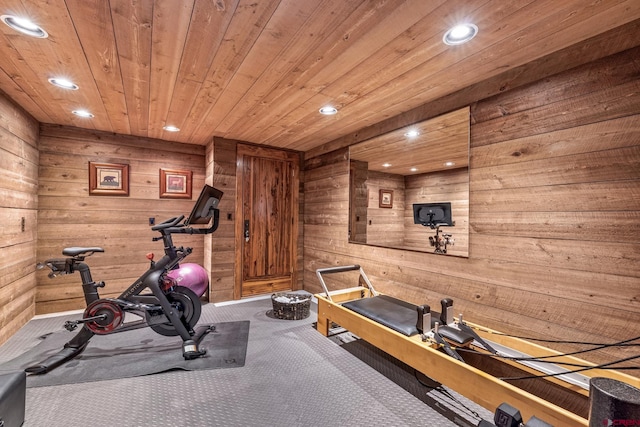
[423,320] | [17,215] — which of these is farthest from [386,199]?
[17,215]

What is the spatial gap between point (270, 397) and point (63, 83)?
9.98ft

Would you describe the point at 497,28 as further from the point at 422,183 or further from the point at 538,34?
the point at 422,183

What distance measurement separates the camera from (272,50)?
182 centimetres

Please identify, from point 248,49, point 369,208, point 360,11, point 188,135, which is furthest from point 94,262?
point 360,11

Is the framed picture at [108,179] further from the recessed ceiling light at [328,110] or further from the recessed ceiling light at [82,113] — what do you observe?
the recessed ceiling light at [328,110]

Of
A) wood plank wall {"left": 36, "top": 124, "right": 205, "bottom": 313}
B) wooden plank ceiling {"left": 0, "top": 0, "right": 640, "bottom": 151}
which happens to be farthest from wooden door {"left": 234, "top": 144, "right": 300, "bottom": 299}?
wooden plank ceiling {"left": 0, "top": 0, "right": 640, "bottom": 151}

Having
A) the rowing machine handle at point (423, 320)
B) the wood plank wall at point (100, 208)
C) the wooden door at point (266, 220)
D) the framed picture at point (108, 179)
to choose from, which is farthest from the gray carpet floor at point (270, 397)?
the framed picture at point (108, 179)

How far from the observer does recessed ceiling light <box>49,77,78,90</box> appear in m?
2.25

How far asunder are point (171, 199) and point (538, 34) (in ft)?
14.6

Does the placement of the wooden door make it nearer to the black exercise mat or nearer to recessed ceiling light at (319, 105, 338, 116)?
the black exercise mat

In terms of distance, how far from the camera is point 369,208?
4301 mm

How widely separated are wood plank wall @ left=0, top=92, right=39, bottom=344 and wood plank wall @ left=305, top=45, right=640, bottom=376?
13.5ft

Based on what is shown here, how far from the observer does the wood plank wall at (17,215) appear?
102 inches

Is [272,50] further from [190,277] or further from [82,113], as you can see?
[82,113]
